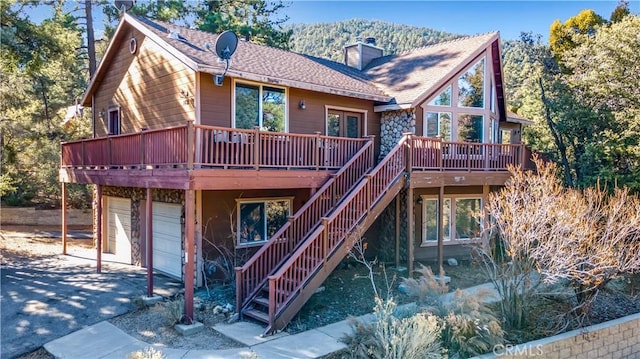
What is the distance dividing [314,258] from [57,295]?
20.1ft

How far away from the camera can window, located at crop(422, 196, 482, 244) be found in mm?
13984

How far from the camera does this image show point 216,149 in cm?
870

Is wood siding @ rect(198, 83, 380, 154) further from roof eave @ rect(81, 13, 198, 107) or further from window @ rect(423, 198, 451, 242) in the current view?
window @ rect(423, 198, 451, 242)

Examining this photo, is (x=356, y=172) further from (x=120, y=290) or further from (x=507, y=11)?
(x=507, y=11)

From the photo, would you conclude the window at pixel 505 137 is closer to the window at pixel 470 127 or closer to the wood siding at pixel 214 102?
the window at pixel 470 127

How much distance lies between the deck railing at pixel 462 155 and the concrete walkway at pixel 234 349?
14.7 feet

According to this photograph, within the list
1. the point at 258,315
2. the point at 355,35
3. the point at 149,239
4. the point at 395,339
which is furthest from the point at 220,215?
the point at 355,35

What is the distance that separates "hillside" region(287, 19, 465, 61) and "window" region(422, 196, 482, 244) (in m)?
39.5

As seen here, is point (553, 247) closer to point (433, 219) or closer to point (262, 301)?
point (433, 219)

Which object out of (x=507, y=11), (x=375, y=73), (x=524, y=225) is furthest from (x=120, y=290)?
(x=507, y=11)

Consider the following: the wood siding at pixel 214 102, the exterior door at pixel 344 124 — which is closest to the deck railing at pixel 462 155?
the exterior door at pixel 344 124

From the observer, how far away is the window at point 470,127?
47.9 feet

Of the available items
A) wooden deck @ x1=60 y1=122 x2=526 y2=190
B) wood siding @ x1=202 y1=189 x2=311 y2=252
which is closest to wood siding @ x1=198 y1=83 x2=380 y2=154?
wooden deck @ x1=60 y1=122 x2=526 y2=190

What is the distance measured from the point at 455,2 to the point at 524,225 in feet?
58.8
